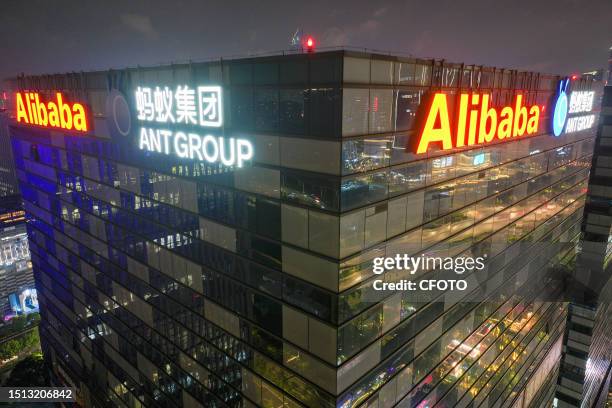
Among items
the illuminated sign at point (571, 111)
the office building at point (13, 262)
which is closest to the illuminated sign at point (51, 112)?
the illuminated sign at point (571, 111)

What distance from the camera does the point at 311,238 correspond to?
54.2ft

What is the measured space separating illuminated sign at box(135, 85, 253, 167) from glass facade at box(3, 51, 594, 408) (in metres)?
0.60

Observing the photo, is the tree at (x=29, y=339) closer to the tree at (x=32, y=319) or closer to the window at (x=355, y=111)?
the tree at (x=32, y=319)

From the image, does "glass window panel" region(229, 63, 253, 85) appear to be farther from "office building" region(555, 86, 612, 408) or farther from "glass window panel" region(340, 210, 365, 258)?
"office building" region(555, 86, 612, 408)

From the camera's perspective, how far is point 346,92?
47.2 feet

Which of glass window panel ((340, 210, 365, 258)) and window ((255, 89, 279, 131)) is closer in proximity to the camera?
glass window panel ((340, 210, 365, 258))

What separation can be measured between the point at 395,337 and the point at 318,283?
6.62 m

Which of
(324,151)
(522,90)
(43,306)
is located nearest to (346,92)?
(324,151)

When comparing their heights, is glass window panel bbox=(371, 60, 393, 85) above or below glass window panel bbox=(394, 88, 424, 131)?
above

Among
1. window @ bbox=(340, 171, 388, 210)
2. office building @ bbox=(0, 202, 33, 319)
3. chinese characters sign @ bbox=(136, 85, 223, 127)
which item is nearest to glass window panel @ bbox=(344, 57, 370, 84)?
window @ bbox=(340, 171, 388, 210)

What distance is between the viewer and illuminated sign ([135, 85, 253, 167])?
62.4ft

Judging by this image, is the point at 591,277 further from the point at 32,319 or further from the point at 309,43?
the point at 32,319

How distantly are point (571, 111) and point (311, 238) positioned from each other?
29.2 meters

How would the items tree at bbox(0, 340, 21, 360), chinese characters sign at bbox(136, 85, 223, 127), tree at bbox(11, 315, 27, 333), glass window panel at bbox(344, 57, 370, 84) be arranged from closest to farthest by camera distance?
glass window panel at bbox(344, 57, 370, 84)
chinese characters sign at bbox(136, 85, 223, 127)
tree at bbox(0, 340, 21, 360)
tree at bbox(11, 315, 27, 333)
